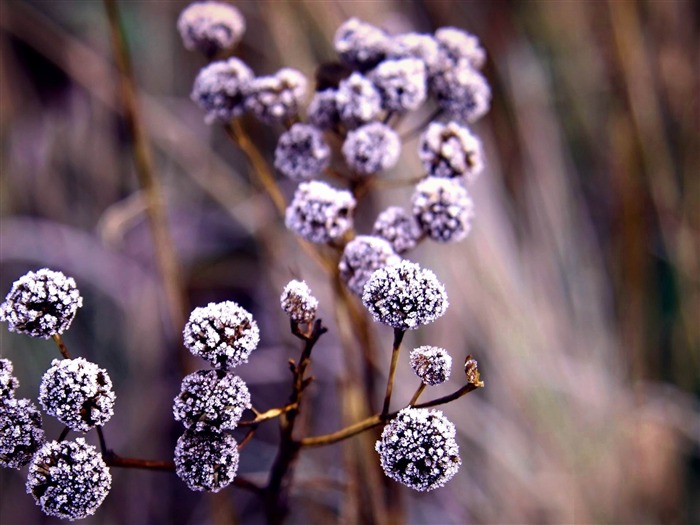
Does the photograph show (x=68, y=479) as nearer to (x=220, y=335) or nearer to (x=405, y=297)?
(x=220, y=335)

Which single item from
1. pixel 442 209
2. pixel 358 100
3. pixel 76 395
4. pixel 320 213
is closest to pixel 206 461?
pixel 76 395

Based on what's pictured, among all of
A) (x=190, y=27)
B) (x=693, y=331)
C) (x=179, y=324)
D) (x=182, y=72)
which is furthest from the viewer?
(x=182, y=72)

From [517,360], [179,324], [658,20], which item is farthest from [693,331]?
[179,324]

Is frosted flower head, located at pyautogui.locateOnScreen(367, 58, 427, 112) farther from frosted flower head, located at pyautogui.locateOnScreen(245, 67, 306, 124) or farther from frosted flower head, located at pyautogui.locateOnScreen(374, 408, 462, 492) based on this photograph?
frosted flower head, located at pyautogui.locateOnScreen(374, 408, 462, 492)

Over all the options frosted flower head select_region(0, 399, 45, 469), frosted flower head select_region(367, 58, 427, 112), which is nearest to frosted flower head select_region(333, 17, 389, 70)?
frosted flower head select_region(367, 58, 427, 112)

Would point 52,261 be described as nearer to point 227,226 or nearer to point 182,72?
point 227,226

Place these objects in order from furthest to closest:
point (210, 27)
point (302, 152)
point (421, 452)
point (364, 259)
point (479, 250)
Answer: point (479, 250) < point (210, 27) < point (302, 152) < point (364, 259) < point (421, 452)

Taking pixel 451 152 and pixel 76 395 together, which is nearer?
pixel 76 395
